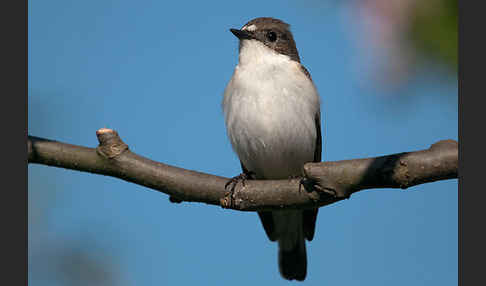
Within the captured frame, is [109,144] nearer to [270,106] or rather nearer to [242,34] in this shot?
[270,106]

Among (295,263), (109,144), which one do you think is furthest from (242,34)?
(295,263)

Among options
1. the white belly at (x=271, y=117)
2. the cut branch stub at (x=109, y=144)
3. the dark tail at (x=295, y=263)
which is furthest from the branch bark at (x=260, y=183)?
the dark tail at (x=295, y=263)

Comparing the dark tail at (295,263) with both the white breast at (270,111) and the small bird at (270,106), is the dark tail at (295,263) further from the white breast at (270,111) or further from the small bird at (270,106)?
the white breast at (270,111)

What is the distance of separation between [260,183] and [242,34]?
2231 millimetres

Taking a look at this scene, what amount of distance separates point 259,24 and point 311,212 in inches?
93.7

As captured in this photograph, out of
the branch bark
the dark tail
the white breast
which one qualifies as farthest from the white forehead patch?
the dark tail

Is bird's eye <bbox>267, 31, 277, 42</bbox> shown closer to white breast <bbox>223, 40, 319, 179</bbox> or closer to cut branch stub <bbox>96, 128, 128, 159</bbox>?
white breast <bbox>223, 40, 319, 179</bbox>

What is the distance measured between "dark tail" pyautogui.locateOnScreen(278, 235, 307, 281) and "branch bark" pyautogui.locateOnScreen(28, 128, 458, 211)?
120 inches

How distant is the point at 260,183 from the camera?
12.9 ft

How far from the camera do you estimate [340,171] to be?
3.25 meters

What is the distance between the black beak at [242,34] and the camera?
5535 mm

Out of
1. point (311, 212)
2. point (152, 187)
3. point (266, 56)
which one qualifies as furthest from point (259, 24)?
point (152, 187)

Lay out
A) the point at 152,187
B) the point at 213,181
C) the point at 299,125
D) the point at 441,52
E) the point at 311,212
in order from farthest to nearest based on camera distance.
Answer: the point at 311,212 < the point at 299,125 < the point at 213,181 < the point at 152,187 < the point at 441,52

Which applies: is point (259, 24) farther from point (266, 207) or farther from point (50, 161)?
point (50, 161)
